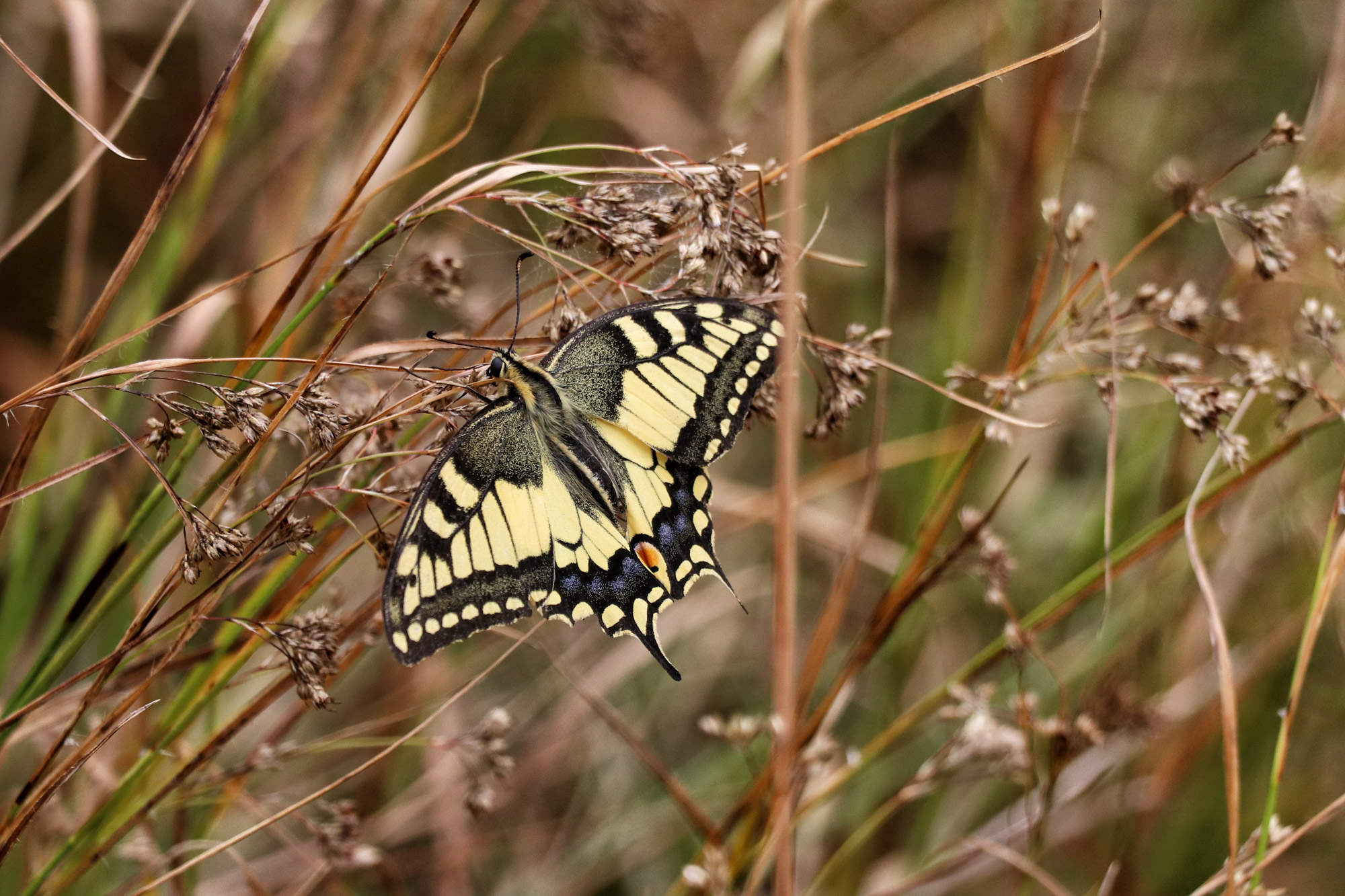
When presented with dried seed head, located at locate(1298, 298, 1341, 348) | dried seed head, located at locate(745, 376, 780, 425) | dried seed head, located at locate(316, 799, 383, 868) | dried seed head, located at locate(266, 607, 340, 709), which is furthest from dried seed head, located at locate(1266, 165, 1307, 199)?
dried seed head, located at locate(316, 799, 383, 868)

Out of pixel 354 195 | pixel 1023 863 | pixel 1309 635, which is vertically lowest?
pixel 1023 863

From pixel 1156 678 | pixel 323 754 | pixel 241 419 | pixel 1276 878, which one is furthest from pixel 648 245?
pixel 1276 878

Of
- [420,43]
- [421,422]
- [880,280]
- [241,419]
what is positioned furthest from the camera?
[880,280]

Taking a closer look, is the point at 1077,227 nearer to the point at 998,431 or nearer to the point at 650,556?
the point at 998,431

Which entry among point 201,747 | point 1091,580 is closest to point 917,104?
point 1091,580

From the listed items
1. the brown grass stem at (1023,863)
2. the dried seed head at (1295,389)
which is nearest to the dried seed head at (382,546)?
the brown grass stem at (1023,863)

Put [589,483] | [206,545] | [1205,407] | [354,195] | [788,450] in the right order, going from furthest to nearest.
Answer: [589,483] < [1205,407] < [354,195] < [206,545] < [788,450]

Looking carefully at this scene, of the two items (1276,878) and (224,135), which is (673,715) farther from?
(224,135)

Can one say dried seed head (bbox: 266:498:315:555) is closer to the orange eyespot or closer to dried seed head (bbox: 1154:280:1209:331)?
the orange eyespot
